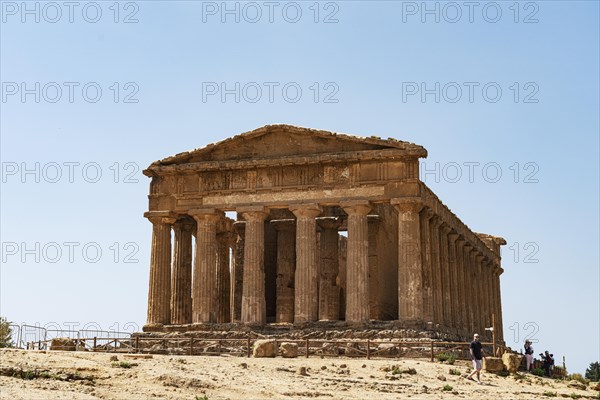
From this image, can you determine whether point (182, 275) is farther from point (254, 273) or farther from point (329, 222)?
point (329, 222)

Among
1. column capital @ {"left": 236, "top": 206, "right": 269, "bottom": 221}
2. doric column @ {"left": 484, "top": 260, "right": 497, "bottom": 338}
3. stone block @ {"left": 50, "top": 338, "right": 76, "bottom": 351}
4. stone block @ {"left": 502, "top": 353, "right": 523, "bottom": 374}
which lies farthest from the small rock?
doric column @ {"left": 484, "top": 260, "right": 497, "bottom": 338}

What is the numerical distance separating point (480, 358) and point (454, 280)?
19.5m

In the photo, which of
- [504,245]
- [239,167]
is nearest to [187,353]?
[239,167]

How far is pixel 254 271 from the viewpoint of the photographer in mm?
42250

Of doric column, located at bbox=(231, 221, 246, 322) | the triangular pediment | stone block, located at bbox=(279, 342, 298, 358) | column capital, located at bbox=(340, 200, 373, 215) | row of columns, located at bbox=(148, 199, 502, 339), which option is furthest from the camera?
doric column, located at bbox=(231, 221, 246, 322)

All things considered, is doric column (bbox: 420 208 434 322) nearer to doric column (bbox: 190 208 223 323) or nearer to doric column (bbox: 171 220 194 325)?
doric column (bbox: 190 208 223 323)

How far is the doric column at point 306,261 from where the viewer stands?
135 ft

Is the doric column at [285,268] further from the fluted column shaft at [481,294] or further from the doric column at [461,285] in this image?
the fluted column shaft at [481,294]

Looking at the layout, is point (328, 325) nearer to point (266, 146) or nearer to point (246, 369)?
point (266, 146)

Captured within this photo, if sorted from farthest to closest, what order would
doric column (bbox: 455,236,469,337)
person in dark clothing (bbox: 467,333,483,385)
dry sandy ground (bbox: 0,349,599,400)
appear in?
1. doric column (bbox: 455,236,469,337)
2. person in dark clothing (bbox: 467,333,483,385)
3. dry sandy ground (bbox: 0,349,599,400)

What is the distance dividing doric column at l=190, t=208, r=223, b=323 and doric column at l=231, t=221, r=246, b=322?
464cm

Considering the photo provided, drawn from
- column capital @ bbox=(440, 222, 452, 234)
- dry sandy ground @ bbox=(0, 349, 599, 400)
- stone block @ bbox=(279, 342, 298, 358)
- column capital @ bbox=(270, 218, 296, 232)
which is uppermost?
column capital @ bbox=(270, 218, 296, 232)

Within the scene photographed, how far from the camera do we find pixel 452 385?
27.9 metres

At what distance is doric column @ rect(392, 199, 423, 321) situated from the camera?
129 ft
